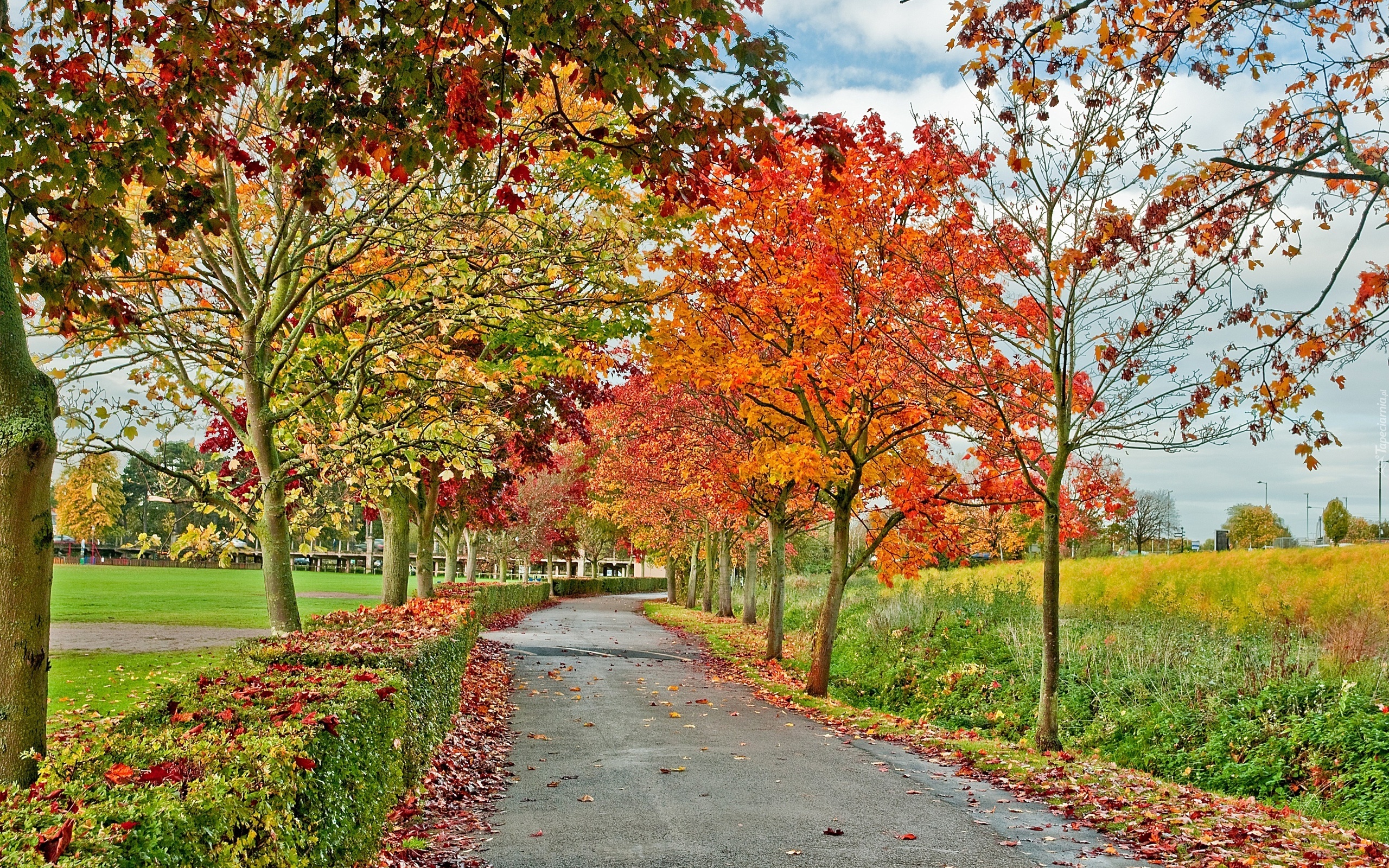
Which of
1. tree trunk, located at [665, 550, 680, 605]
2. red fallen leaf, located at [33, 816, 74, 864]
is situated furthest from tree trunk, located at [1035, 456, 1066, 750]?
tree trunk, located at [665, 550, 680, 605]

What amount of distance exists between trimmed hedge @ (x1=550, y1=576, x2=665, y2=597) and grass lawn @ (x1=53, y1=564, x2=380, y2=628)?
10.7m

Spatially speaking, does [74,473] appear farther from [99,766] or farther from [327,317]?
[99,766]

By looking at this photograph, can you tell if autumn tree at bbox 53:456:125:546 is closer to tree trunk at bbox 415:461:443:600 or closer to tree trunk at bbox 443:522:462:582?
tree trunk at bbox 443:522:462:582

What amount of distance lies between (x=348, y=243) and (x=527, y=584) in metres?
32.8

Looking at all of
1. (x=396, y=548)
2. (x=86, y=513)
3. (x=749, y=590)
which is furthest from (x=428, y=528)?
(x=86, y=513)

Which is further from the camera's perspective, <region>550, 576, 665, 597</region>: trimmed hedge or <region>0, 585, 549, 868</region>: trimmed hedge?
<region>550, 576, 665, 597</region>: trimmed hedge

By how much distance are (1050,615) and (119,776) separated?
9.52m

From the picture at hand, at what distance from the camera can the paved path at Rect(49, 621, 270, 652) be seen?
57.9 feet

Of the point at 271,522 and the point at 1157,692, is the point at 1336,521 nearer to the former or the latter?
the point at 1157,692

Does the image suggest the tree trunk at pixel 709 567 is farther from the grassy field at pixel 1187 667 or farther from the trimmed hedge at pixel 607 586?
the trimmed hedge at pixel 607 586

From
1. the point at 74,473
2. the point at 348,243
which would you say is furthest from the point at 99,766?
the point at 348,243

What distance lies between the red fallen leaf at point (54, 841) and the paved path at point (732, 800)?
3737mm

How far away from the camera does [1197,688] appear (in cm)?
1301

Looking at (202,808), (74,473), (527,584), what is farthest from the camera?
(527,584)
